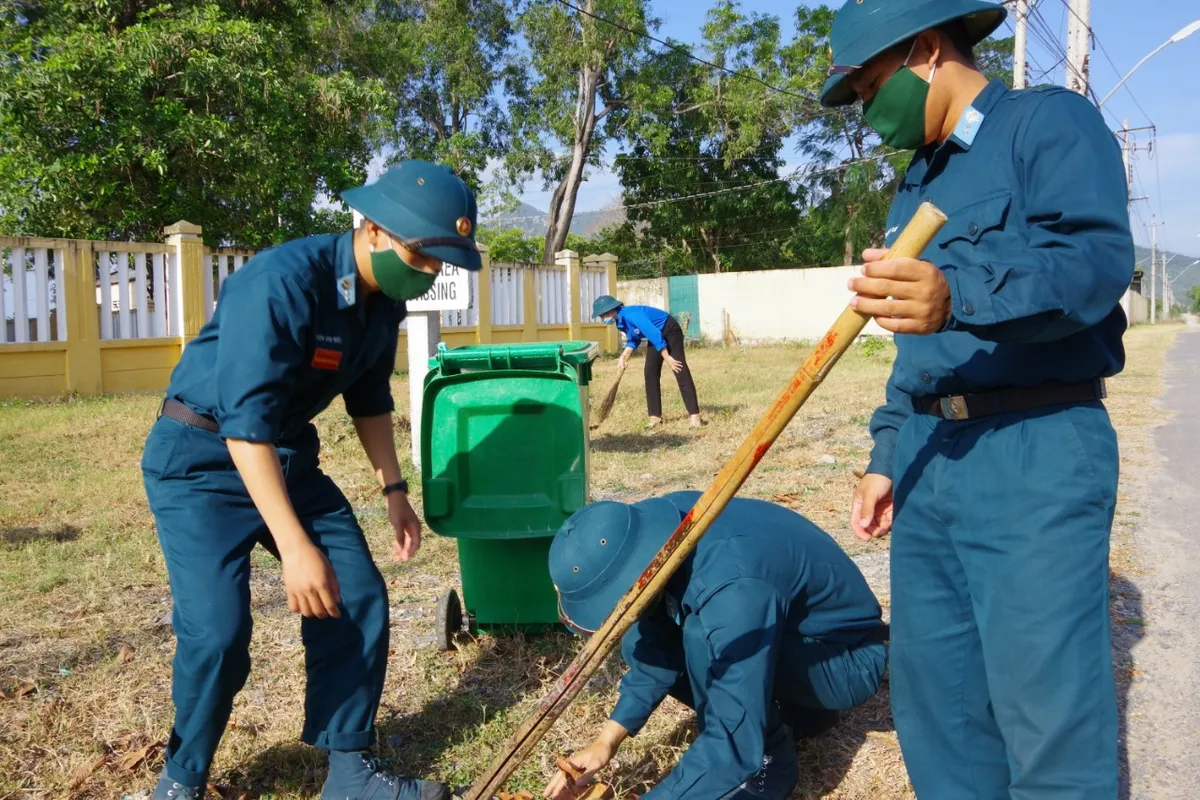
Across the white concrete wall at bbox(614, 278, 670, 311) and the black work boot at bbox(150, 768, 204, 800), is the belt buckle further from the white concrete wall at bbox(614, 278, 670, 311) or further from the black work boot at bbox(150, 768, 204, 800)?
the white concrete wall at bbox(614, 278, 670, 311)

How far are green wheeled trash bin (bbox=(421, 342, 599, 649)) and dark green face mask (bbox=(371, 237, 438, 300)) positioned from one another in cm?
110

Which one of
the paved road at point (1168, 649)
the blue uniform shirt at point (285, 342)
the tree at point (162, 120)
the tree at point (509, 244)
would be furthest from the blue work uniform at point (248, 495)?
the tree at point (509, 244)

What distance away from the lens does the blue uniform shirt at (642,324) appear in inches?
376

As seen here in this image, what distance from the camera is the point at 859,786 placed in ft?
8.86

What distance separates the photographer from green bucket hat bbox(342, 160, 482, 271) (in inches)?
93.9

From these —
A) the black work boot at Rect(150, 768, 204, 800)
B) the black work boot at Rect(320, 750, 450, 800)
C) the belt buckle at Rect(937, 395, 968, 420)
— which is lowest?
the black work boot at Rect(320, 750, 450, 800)

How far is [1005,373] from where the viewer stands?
1.77 m

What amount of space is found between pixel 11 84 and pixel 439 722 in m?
12.0

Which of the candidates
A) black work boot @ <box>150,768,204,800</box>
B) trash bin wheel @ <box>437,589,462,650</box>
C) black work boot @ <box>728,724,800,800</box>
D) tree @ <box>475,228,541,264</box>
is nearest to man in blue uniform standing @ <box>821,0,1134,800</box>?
black work boot @ <box>728,724,800,800</box>

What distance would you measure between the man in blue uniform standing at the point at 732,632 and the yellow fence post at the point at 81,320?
36.4 feet

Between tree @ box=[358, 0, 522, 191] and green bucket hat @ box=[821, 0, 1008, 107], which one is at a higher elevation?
tree @ box=[358, 0, 522, 191]

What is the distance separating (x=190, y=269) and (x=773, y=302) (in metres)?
17.5

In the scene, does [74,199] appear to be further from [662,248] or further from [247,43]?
[662,248]

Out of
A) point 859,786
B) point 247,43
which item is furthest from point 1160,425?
point 247,43
